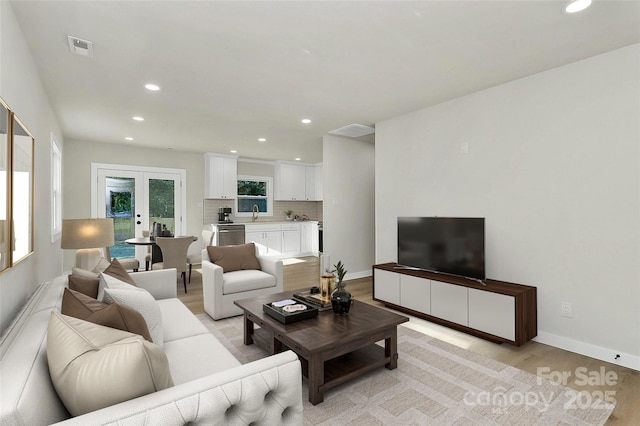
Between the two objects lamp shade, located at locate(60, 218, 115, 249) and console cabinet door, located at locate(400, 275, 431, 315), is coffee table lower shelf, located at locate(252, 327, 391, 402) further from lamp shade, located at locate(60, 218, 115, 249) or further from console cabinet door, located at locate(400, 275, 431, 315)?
lamp shade, located at locate(60, 218, 115, 249)

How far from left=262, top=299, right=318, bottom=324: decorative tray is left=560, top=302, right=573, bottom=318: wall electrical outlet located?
2.26 metres

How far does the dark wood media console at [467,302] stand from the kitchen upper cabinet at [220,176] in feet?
15.1

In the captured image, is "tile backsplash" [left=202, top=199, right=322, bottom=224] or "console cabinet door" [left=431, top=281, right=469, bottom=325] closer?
"console cabinet door" [left=431, top=281, right=469, bottom=325]

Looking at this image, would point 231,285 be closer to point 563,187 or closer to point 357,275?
point 357,275

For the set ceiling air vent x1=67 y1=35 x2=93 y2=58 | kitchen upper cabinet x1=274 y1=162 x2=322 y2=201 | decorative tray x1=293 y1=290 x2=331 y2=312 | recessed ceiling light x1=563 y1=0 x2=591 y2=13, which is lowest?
decorative tray x1=293 y1=290 x2=331 y2=312

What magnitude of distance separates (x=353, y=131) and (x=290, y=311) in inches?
136

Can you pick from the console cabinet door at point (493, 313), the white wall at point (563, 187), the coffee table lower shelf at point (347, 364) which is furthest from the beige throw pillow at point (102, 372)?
the white wall at point (563, 187)

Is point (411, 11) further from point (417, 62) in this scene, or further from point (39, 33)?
point (39, 33)

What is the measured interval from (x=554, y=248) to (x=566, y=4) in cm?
199

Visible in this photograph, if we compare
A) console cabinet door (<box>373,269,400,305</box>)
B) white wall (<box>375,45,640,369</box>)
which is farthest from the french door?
white wall (<box>375,45,640,369</box>)

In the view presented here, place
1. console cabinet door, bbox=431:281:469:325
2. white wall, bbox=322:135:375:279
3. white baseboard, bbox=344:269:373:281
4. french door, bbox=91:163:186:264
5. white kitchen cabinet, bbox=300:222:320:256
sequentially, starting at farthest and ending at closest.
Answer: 1. white kitchen cabinet, bbox=300:222:320:256
2. french door, bbox=91:163:186:264
3. white baseboard, bbox=344:269:373:281
4. white wall, bbox=322:135:375:279
5. console cabinet door, bbox=431:281:469:325

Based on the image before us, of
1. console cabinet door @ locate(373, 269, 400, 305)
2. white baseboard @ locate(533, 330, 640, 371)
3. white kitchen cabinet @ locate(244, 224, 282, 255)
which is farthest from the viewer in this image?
white kitchen cabinet @ locate(244, 224, 282, 255)

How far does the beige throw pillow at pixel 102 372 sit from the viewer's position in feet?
3.13

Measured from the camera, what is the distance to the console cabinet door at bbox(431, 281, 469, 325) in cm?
321
